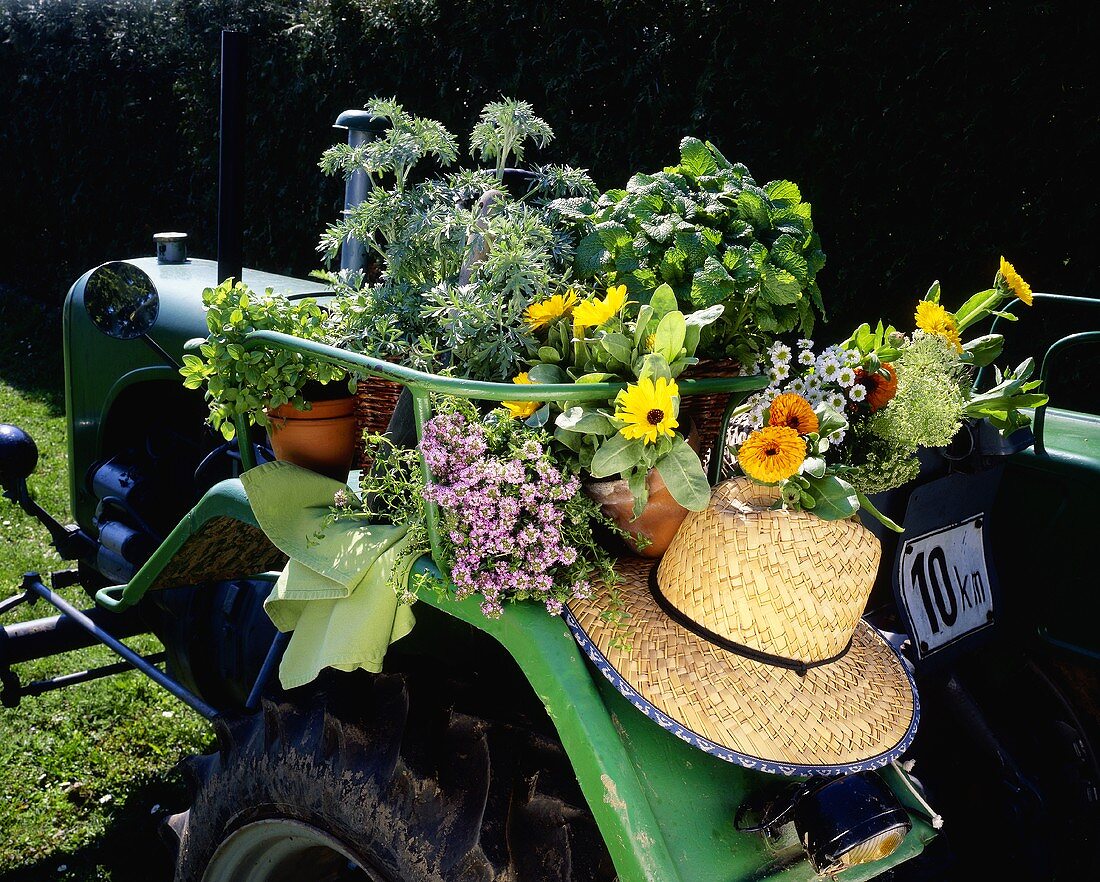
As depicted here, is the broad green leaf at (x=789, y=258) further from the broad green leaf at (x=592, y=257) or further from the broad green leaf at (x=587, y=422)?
the broad green leaf at (x=587, y=422)

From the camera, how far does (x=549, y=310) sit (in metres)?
1.43

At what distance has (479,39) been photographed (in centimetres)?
573

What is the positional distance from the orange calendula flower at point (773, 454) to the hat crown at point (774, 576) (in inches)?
2.2

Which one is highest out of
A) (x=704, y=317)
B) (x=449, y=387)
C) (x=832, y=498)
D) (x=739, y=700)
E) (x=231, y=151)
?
(x=231, y=151)

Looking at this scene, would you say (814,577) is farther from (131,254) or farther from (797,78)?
(131,254)

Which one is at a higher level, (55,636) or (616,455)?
(616,455)

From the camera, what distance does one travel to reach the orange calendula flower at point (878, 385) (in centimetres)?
146

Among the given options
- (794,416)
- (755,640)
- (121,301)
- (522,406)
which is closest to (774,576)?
(755,640)

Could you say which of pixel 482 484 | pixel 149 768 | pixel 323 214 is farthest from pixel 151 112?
pixel 482 484

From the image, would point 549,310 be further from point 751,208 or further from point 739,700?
point 739,700

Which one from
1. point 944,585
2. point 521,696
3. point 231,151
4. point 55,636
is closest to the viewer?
point 521,696

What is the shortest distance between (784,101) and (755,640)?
148 inches

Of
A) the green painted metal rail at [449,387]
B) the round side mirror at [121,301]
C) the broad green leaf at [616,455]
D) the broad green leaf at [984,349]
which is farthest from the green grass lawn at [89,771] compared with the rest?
the broad green leaf at [984,349]

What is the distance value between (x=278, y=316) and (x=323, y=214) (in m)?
5.68
